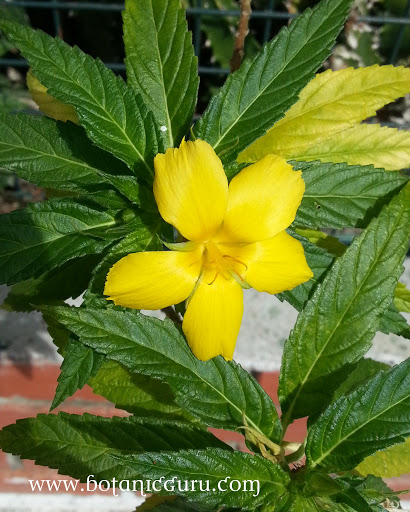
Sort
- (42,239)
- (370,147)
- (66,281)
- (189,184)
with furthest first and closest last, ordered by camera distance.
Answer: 1. (370,147)
2. (66,281)
3. (42,239)
4. (189,184)

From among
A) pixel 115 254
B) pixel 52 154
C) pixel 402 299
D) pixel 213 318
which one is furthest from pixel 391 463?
pixel 52 154

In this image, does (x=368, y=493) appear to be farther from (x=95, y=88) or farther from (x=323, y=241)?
(x=95, y=88)

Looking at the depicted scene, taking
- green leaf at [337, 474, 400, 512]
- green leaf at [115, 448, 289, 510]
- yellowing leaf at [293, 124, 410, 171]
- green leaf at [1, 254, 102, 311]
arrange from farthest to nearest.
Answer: yellowing leaf at [293, 124, 410, 171]
green leaf at [1, 254, 102, 311]
green leaf at [337, 474, 400, 512]
green leaf at [115, 448, 289, 510]

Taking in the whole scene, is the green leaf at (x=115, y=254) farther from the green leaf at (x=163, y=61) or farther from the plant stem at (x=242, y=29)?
the plant stem at (x=242, y=29)

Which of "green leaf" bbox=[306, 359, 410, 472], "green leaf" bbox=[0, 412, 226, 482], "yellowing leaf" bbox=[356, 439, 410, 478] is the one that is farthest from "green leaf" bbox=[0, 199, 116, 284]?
"yellowing leaf" bbox=[356, 439, 410, 478]

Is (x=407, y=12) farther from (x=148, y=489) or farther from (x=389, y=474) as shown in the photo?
(x=148, y=489)

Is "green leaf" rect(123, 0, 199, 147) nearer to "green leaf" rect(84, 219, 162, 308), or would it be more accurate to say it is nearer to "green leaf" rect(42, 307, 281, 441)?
"green leaf" rect(84, 219, 162, 308)

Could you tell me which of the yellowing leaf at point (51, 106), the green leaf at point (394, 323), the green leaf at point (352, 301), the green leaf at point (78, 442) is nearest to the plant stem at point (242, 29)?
the yellowing leaf at point (51, 106)
